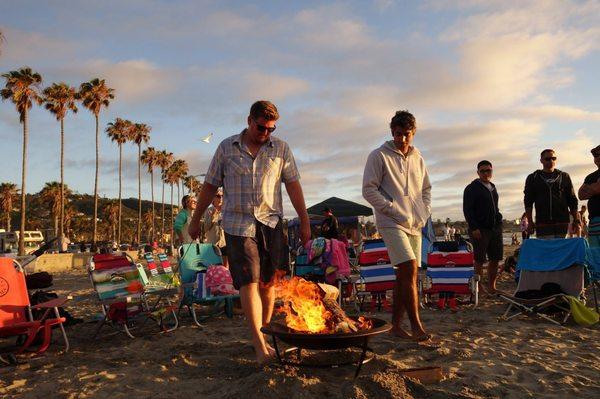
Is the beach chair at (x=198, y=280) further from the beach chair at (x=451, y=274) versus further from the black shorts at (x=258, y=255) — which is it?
the beach chair at (x=451, y=274)

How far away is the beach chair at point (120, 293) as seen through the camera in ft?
19.1

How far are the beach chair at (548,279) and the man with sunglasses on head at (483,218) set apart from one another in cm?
63

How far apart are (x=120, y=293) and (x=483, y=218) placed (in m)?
5.46

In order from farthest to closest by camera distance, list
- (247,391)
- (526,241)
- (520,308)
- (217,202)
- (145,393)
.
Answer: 1. (217,202)
2. (526,241)
3. (520,308)
4. (145,393)
5. (247,391)

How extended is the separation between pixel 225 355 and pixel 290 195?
1562mm

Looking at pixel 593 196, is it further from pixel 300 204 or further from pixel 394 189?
pixel 300 204

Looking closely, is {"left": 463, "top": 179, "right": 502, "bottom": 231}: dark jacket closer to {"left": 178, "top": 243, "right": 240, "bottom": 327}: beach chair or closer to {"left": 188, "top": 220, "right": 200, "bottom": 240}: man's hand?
{"left": 178, "top": 243, "right": 240, "bottom": 327}: beach chair

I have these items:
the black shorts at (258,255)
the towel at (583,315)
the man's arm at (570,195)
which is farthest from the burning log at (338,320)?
the man's arm at (570,195)

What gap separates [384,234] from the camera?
15.6 feet

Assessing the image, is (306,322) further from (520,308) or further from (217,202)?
(217,202)

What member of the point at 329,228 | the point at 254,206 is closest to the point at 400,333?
the point at 254,206

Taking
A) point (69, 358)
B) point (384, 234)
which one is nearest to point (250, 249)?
point (384, 234)

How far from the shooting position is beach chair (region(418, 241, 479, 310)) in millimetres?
7195

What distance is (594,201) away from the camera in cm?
668
